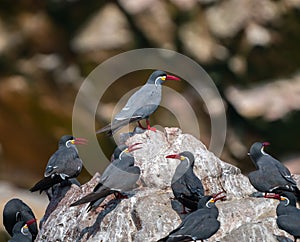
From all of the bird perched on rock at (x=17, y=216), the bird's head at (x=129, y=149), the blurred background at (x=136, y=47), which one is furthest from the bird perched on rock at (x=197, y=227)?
the blurred background at (x=136, y=47)

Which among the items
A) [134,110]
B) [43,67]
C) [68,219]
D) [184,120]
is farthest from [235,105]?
[68,219]

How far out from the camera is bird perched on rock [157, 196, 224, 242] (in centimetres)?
1250

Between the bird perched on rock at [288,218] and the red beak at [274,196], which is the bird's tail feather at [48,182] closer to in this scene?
the red beak at [274,196]

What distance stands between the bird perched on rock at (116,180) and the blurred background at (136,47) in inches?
672

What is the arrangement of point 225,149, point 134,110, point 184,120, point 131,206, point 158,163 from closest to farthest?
point 131,206 → point 158,163 → point 134,110 → point 184,120 → point 225,149

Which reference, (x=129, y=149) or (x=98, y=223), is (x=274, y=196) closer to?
(x=129, y=149)

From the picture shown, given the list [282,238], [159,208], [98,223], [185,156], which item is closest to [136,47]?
[185,156]

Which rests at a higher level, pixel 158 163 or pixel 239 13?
pixel 158 163

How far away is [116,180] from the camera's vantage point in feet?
45.6

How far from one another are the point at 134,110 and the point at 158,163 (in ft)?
5.51

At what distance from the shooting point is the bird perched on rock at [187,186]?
13.7 meters

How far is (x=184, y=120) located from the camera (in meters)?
28.4

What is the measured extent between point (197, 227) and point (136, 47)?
2017 centimetres

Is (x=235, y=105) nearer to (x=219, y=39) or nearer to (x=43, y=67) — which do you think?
(x=219, y=39)
